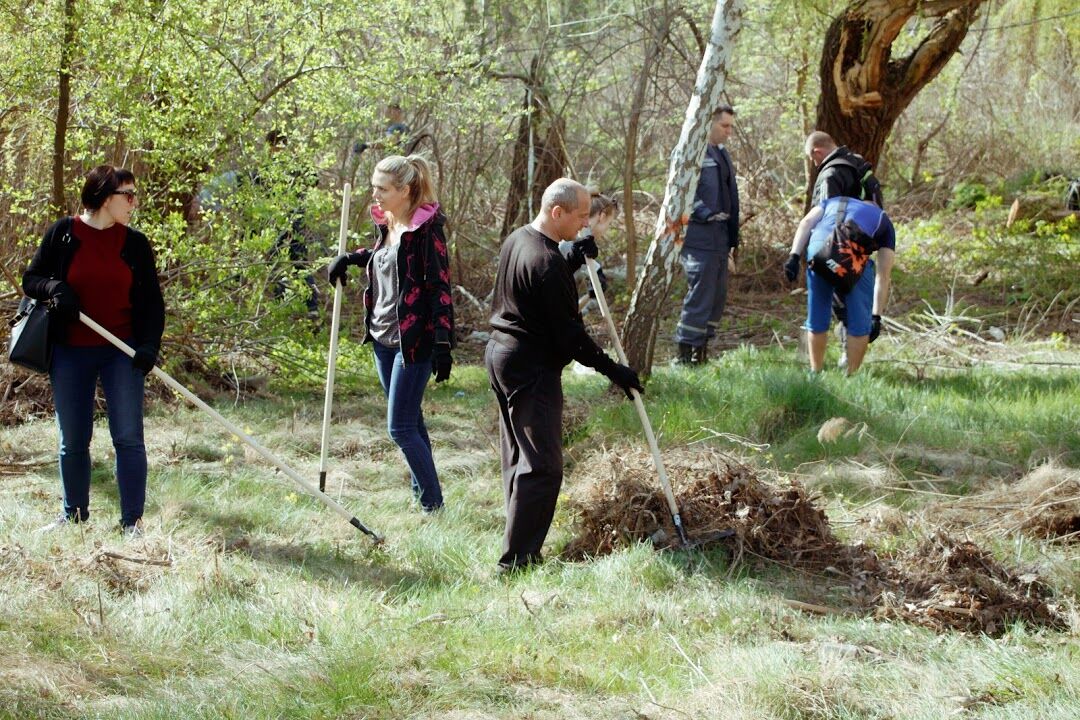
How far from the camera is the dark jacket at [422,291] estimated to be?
5.77m

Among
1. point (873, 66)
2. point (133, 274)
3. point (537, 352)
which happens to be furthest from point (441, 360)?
point (873, 66)

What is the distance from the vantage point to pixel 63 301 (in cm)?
523

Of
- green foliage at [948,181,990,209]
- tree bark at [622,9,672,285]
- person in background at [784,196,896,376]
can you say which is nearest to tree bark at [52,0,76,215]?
person in background at [784,196,896,376]

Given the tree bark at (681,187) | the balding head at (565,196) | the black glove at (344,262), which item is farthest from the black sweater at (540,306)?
the tree bark at (681,187)

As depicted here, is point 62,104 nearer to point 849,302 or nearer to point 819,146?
point 819,146

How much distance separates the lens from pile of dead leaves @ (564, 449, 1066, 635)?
4727 mm

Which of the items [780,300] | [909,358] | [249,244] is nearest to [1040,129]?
[780,300]

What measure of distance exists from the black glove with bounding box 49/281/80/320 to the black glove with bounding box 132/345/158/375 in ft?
1.05

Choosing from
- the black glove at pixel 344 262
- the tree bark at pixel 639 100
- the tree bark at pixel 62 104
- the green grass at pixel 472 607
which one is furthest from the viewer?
the tree bark at pixel 639 100

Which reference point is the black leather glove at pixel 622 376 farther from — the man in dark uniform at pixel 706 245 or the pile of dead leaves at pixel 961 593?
the man in dark uniform at pixel 706 245

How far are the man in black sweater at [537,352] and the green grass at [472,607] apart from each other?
0.32m

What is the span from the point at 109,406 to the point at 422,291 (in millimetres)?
1632

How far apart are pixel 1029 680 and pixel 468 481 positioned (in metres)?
3.77

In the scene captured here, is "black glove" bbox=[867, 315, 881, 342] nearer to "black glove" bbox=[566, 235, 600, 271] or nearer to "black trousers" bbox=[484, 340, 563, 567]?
"black glove" bbox=[566, 235, 600, 271]
